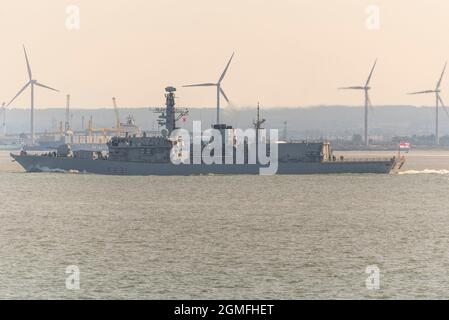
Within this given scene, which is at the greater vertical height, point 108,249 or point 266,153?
point 266,153

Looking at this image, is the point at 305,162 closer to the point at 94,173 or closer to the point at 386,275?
the point at 94,173

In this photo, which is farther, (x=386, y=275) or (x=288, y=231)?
(x=288, y=231)

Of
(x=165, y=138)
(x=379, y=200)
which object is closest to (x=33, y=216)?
(x=379, y=200)

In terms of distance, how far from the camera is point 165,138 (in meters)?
125

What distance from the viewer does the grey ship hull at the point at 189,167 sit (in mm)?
127188

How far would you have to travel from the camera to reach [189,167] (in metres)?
128

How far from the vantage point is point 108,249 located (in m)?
53.3

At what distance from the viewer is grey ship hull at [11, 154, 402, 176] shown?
127188 mm

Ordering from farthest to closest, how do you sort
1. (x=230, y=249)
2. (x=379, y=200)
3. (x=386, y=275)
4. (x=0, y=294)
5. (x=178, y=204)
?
(x=379, y=200)
(x=178, y=204)
(x=230, y=249)
(x=386, y=275)
(x=0, y=294)

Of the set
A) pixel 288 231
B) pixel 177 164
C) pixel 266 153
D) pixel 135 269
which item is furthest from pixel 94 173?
pixel 135 269

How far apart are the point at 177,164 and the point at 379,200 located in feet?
140
